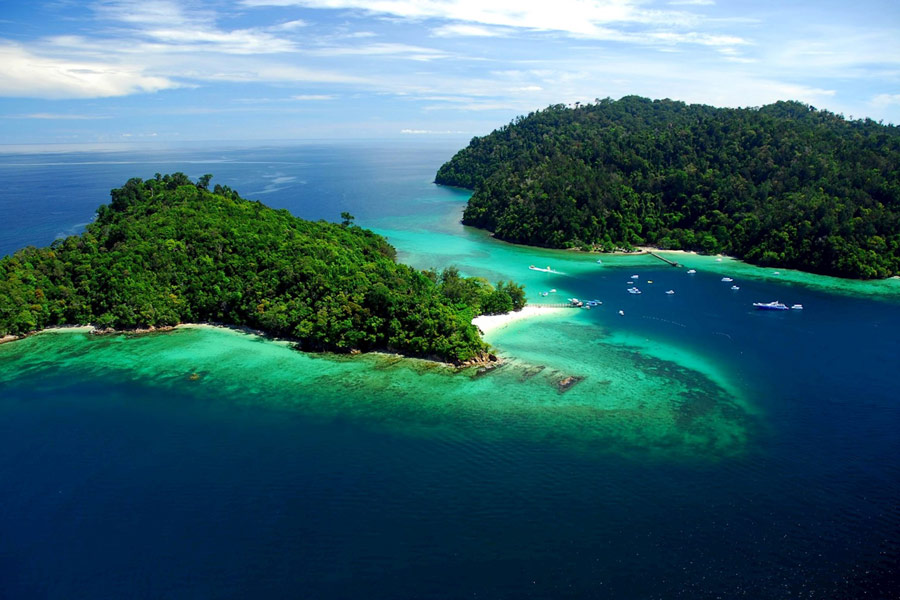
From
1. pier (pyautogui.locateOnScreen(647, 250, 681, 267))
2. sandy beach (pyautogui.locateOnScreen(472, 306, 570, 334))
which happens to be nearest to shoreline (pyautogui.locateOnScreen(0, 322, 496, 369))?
sandy beach (pyautogui.locateOnScreen(472, 306, 570, 334))

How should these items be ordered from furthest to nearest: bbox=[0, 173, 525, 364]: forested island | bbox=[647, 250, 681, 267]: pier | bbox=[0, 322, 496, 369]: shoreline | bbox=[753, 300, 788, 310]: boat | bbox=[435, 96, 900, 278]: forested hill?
bbox=[647, 250, 681, 267]: pier, bbox=[435, 96, 900, 278]: forested hill, bbox=[753, 300, 788, 310]: boat, bbox=[0, 322, 496, 369]: shoreline, bbox=[0, 173, 525, 364]: forested island

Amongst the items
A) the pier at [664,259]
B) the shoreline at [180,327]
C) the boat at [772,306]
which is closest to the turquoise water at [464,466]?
the shoreline at [180,327]

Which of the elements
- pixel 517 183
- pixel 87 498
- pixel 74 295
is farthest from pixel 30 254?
pixel 517 183

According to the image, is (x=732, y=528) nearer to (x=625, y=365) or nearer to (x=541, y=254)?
(x=625, y=365)

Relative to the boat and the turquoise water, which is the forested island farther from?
the boat

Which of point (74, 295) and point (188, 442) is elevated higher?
point (74, 295)

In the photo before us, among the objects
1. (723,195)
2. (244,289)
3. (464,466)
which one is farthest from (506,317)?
(723,195)
